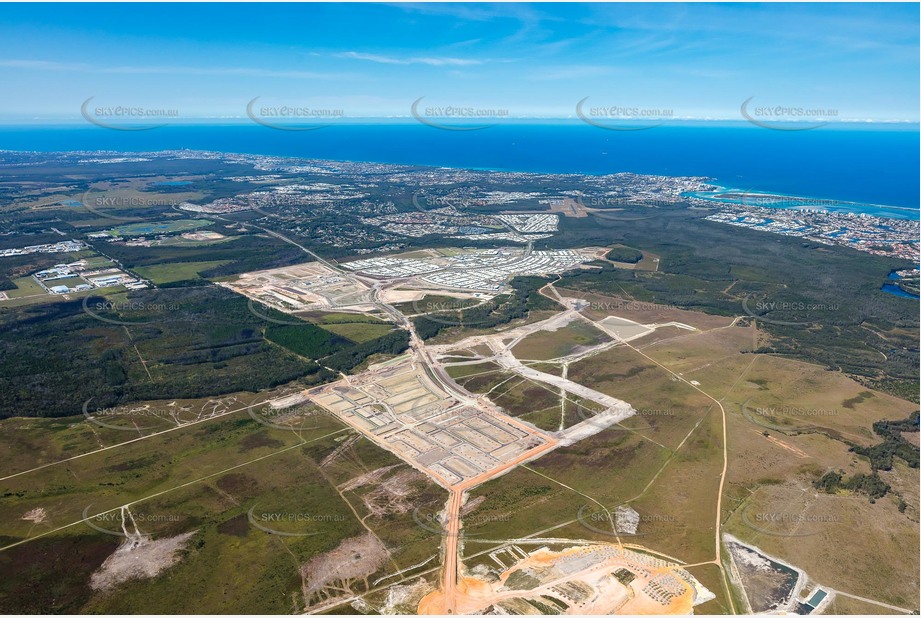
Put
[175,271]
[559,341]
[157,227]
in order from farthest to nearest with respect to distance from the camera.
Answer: [157,227] < [175,271] < [559,341]

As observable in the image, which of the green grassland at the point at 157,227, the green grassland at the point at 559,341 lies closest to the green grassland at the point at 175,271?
the green grassland at the point at 157,227

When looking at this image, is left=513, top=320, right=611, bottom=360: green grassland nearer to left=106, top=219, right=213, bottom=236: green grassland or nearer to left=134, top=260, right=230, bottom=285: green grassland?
left=134, top=260, right=230, bottom=285: green grassland

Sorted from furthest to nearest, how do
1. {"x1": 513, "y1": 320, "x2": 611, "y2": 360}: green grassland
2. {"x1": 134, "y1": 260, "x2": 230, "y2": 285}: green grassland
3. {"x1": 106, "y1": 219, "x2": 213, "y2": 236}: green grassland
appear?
{"x1": 106, "y1": 219, "x2": 213, "y2": 236}: green grassland, {"x1": 134, "y1": 260, "x2": 230, "y2": 285}: green grassland, {"x1": 513, "y1": 320, "x2": 611, "y2": 360}: green grassland

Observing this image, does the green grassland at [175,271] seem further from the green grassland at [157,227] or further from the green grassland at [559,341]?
the green grassland at [559,341]

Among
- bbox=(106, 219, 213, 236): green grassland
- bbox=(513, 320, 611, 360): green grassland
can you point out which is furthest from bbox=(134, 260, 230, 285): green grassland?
bbox=(513, 320, 611, 360): green grassland

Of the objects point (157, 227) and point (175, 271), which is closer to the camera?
point (175, 271)

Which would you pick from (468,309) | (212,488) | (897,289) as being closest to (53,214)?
(468,309)

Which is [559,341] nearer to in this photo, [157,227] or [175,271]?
[175,271]

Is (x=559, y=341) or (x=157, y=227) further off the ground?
(x=157, y=227)

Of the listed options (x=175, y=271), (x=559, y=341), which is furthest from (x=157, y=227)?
(x=559, y=341)

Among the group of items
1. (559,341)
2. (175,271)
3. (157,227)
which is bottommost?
(559,341)

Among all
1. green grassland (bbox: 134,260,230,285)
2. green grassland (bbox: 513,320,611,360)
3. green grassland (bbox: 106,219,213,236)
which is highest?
green grassland (bbox: 106,219,213,236)
